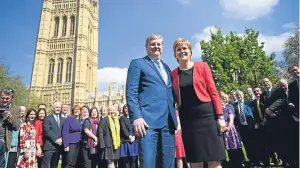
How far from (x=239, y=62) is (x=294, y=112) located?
16621mm

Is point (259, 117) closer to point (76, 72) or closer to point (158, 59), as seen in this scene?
point (158, 59)

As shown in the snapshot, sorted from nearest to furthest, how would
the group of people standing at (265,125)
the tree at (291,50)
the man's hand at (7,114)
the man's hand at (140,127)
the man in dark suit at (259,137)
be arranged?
the man's hand at (140,127) < the man's hand at (7,114) < the group of people standing at (265,125) < the man in dark suit at (259,137) < the tree at (291,50)

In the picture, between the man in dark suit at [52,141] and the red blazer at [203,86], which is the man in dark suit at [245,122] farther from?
the man in dark suit at [52,141]

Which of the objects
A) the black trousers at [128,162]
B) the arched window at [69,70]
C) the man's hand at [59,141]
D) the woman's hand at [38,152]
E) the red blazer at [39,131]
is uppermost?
the arched window at [69,70]

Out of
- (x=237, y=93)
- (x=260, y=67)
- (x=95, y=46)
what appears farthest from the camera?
(x=95, y=46)

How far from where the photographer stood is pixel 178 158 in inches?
262

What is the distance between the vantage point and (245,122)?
7066 mm

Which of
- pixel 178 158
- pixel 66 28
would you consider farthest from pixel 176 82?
pixel 66 28

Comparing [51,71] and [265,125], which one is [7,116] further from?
[51,71]

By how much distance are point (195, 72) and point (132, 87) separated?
0.85 meters

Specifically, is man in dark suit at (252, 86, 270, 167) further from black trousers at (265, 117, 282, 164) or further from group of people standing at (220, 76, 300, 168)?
black trousers at (265, 117, 282, 164)

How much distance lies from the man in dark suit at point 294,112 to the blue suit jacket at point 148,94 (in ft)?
10.6

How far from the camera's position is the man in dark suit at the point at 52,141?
6.40 meters

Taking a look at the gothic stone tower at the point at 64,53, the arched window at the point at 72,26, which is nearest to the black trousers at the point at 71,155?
the gothic stone tower at the point at 64,53
